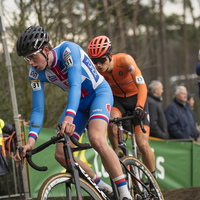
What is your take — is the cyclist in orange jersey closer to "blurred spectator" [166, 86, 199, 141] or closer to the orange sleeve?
the orange sleeve

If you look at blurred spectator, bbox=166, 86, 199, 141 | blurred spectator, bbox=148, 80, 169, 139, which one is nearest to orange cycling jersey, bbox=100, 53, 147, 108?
blurred spectator, bbox=148, 80, 169, 139

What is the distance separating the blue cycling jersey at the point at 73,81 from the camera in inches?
129

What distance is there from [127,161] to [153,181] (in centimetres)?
52

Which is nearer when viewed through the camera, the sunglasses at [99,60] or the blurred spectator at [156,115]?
the sunglasses at [99,60]

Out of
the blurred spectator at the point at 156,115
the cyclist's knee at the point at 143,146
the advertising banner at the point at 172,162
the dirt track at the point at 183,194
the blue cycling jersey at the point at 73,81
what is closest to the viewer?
the blue cycling jersey at the point at 73,81

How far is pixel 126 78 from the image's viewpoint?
4977mm

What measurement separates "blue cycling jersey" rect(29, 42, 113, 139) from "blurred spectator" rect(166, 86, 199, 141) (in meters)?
4.47

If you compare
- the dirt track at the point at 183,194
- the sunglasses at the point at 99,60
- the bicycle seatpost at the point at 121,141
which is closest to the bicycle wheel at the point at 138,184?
the bicycle seatpost at the point at 121,141

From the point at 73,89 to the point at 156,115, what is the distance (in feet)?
15.0

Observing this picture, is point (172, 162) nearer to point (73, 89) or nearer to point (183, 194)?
point (183, 194)

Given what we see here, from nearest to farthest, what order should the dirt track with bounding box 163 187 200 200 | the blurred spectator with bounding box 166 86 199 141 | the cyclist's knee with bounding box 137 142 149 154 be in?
the cyclist's knee with bounding box 137 142 149 154, the dirt track with bounding box 163 187 200 200, the blurred spectator with bounding box 166 86 199 141

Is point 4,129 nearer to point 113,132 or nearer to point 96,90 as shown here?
point 113,132

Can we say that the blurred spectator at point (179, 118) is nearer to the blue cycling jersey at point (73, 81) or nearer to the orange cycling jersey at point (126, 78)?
the orange cycling jersey at point (126, 78)

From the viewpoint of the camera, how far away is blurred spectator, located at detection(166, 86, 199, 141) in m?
7.82
